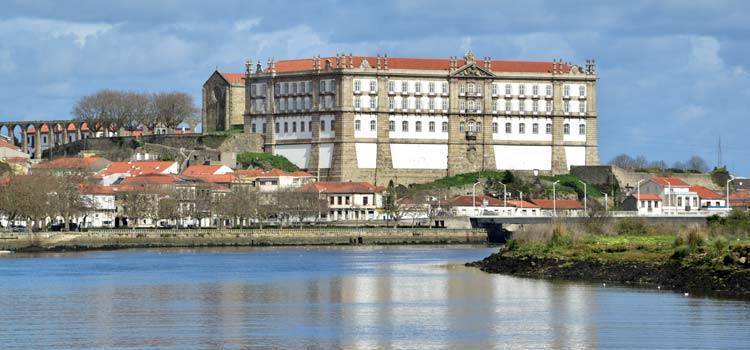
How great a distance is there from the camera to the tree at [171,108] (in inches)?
6107

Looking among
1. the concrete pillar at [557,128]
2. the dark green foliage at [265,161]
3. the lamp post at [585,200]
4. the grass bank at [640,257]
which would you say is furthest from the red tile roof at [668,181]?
the grass bank at [640,257]

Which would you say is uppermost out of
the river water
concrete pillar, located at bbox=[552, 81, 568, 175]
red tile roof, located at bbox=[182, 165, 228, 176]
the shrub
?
concrete pillar, located at bbox=[552, 81, 568, 175]

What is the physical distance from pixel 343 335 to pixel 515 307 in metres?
8.92

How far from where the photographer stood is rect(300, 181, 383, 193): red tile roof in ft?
442

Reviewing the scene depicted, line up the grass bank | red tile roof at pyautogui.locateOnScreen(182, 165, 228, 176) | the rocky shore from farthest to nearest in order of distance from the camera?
red tile roof at pyautogui.locateOnScreen(182, 165, 228, 176) → the grass bank → the rocky shore

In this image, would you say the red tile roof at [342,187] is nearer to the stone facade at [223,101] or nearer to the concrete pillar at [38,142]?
the stone facade at [223,101]

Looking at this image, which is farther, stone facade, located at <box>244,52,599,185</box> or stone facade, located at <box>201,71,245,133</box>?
stone facade, located at <box>201,71,245,133</box>

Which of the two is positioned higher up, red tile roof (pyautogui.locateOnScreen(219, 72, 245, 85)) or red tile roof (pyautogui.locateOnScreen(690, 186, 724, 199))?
red tile roof (pyautogui.locateOnScreen(219, 72, 245, 85))

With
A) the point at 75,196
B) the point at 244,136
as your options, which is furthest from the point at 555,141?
the point at 75,196

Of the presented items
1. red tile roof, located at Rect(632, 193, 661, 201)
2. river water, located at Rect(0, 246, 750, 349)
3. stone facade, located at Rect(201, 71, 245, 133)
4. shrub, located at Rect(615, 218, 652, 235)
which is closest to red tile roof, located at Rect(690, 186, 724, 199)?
red tile roof, located at Rect(632, 193, 661, 201)

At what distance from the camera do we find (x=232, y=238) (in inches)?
4476

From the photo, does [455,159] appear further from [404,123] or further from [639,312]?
[639,312]

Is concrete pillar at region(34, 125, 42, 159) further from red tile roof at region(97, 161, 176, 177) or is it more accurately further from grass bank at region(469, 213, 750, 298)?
grass bank at region(469, 213, 750, 298)

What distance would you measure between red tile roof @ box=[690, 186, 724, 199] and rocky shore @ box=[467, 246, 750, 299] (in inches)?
2491
